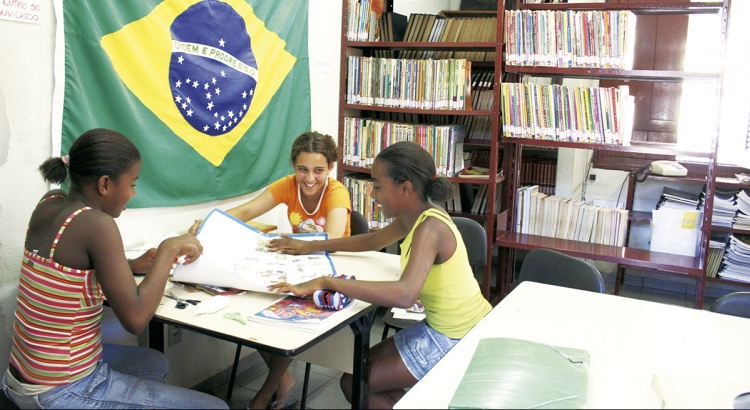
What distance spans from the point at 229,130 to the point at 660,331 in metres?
2.02

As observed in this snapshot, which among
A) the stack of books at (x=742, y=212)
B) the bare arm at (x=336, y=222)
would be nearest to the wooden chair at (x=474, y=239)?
the bare arm at (x=336, y=222)

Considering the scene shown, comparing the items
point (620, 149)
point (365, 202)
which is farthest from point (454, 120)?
point (620, 149)

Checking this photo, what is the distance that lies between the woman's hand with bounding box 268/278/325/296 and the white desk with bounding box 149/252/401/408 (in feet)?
0.19

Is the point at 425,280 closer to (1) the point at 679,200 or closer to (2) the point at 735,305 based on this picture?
(2) the point at 735,305

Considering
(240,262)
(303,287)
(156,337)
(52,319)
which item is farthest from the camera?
(156,337)

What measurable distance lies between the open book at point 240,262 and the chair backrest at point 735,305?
1.30m

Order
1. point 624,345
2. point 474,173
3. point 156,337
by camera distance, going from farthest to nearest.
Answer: point 474,173
point 156,337
point 624,345

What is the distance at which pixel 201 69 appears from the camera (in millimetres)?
2742

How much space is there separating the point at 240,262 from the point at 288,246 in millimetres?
292

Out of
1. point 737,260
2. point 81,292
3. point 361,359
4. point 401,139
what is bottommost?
point 737,260

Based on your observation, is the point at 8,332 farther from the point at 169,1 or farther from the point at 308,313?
the point at 169,1

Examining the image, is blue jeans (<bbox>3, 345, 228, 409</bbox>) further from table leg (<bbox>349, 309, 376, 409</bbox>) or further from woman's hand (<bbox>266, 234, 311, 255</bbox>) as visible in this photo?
woman's hand (<bbox>266, 234, 311, 255</bbox>)

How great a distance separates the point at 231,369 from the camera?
3.11 metres

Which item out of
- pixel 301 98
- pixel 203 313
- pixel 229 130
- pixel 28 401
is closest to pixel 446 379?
pixel 203 313
